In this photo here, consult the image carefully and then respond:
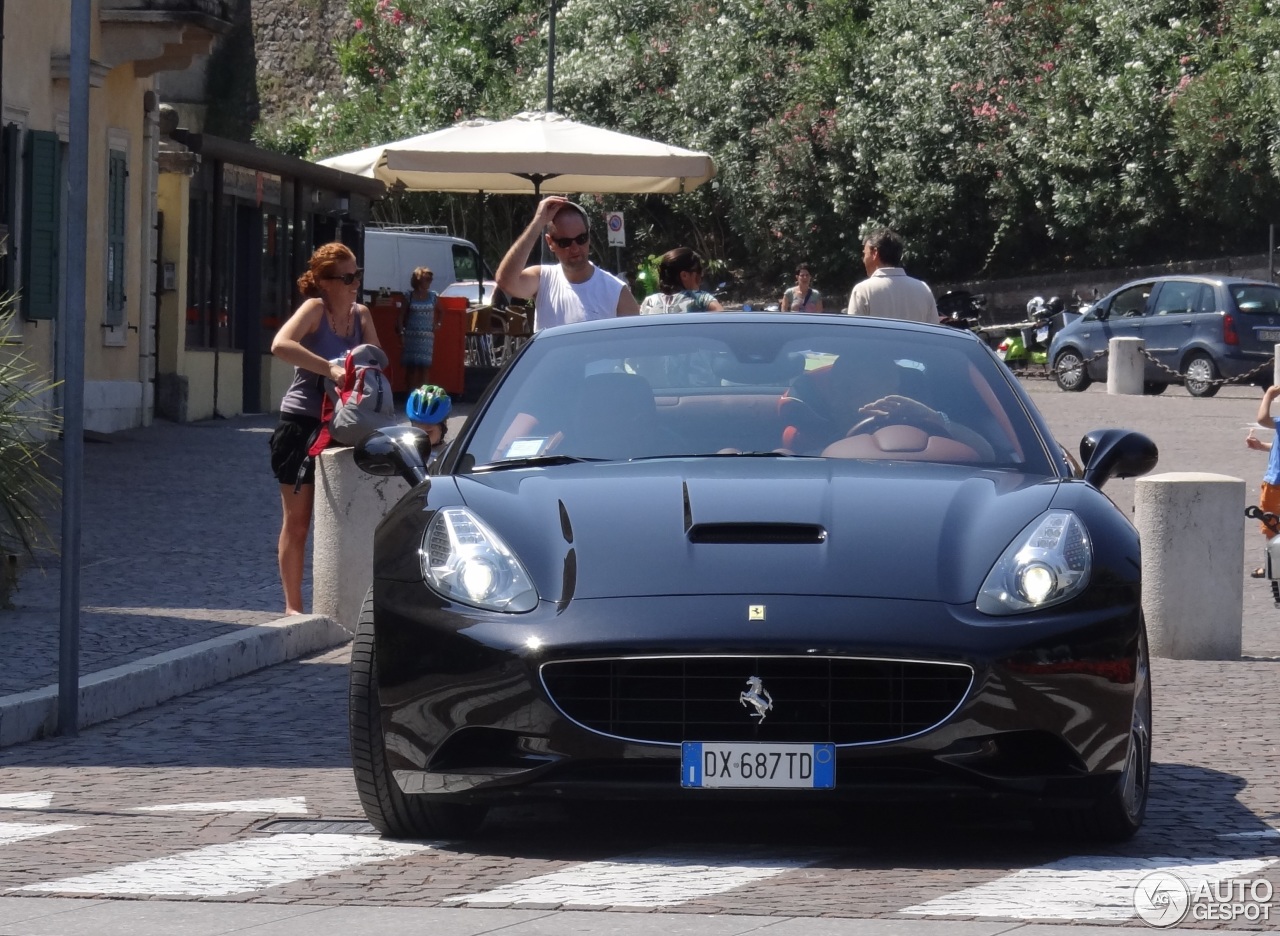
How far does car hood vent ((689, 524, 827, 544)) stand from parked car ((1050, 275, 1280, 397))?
24.8 meters

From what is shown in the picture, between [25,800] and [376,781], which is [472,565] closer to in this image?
[376,781]

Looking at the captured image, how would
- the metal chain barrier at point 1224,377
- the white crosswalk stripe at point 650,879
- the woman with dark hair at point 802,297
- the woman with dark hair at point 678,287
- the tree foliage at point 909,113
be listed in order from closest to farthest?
the white crosswalk stripe at point 650,879, the woman with dark hair at point 678,287, the metal chain barrier at point 1224,377, the woman with dark hair at point 802,297, the tree foliage at point 909,113

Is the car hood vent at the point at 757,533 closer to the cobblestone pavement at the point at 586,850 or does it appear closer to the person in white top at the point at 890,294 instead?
the cobblestone pavement at the point at 586,850

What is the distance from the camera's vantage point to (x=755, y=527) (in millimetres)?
5805

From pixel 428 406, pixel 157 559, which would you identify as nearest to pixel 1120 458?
pixel 428 406

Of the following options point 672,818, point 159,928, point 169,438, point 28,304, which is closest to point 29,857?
point 159,928

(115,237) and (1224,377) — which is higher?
(115,237)

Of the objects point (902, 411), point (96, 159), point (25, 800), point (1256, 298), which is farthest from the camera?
point (1256, 298)

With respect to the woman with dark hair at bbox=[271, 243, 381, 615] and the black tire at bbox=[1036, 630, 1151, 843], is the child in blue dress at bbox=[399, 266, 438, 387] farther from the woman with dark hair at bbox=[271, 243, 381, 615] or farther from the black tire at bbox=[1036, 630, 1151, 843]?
the black tire at bbox=[1036, 630, 1151, 843]

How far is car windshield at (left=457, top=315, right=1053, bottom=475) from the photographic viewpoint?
21.6ft

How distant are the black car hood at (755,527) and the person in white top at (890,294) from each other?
752 cm

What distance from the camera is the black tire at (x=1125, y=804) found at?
579cm

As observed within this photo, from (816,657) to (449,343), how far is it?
73.8 feet

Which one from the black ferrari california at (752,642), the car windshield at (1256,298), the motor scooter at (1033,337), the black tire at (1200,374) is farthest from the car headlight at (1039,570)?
the motor scooter at (1033,337)
